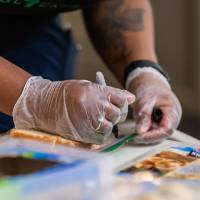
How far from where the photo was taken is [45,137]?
842 mm

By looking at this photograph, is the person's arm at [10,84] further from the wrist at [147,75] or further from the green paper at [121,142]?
the wrist at [147,75]

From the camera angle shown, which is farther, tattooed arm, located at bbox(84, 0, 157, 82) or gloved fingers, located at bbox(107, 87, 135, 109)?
tattooed arm, located at bbox(84, 0, 157, 82)

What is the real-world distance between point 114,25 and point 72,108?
520mm

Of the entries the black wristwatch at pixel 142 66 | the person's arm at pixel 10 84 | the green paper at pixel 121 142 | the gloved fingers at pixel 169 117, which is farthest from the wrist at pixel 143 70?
the person's arm at pixel 10 84

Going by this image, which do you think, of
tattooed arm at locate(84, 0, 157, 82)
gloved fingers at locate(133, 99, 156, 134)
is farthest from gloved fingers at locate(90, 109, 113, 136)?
tattooed arm at locate(84, 0, 157, 82)

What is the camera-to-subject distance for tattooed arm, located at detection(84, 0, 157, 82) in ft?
4.20

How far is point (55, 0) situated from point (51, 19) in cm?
23

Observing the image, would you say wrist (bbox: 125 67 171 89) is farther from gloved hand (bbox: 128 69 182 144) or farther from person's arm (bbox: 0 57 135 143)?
person's arm (bbox: 0 57 135 143)

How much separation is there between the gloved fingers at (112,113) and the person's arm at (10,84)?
0.16 meters

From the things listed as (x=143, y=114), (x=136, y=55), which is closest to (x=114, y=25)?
(x=136, y=55)

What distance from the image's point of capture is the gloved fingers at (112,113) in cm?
87

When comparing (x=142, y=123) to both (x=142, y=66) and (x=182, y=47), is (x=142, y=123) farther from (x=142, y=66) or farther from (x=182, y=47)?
(x=182, y=47)

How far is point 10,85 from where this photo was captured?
0.89 m

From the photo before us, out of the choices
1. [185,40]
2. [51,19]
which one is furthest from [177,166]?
[185,40]
